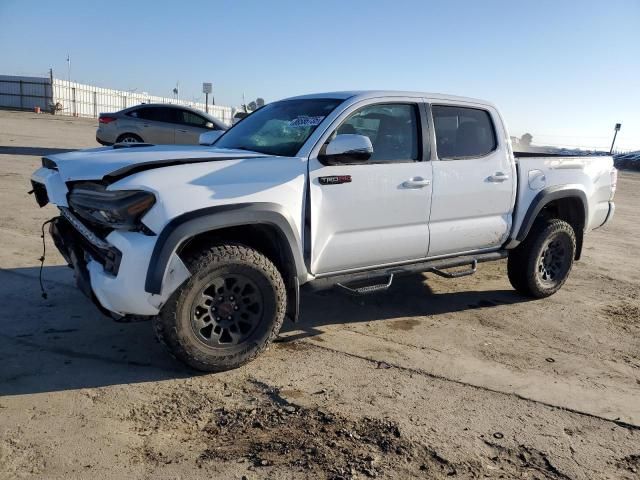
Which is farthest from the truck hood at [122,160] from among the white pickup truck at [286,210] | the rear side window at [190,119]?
the rear side window at [190,119]

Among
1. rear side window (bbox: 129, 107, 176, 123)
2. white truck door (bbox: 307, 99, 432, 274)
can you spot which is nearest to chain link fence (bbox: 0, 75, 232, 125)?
rear side window (bbox: 129, 107, 176, 123)

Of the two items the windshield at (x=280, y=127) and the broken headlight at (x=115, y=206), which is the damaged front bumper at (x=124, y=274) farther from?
the windshield at (x=280, y=127)

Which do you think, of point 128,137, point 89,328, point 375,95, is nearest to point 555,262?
point 375,95

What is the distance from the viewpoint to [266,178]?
11.8 ft

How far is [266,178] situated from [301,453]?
172 cm

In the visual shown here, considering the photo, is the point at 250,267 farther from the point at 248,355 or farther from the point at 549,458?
the point at 549,458

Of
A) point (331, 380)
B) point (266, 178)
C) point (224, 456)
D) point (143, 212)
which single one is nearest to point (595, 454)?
point (331, 380)

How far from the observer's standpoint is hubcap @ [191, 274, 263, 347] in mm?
3502

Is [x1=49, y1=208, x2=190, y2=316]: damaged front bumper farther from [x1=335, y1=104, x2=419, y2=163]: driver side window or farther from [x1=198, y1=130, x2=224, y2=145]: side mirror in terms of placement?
[x1=198, y1=130, x2=224, y2=145]: side mirror

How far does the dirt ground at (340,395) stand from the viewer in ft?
8.96

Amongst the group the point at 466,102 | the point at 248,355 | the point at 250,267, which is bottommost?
the point at 248,355

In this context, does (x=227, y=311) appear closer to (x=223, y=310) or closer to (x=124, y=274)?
(x=223, y=310)

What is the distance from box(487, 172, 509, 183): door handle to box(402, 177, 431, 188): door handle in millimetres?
787

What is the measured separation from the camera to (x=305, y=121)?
167 inches
